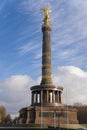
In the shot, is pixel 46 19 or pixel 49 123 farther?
pixel 46 19

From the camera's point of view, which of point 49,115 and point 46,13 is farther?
point 46,13

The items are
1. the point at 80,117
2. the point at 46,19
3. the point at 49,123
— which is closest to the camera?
the point at 49,123

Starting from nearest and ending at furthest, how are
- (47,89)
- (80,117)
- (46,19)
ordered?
(47,89) → (46,19) → (80,117)

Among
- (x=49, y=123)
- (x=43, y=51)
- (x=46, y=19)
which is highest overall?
(x=46, y=19)

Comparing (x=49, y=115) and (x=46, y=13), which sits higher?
(x=46, y=13)

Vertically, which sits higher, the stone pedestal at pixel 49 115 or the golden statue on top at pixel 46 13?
the golden statue on top at pixel 46 13

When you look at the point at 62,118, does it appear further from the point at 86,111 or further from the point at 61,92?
the point at 86,111

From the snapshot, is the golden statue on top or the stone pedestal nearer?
the stone pedestal

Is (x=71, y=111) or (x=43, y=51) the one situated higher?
(x=43, y=51)

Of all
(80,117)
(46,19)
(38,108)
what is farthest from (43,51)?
(80,117)

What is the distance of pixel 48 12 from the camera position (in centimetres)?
7300

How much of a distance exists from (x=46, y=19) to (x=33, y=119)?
24.1 metres

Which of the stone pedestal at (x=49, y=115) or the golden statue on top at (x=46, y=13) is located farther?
the golden statue on top at (x=46, y=13)

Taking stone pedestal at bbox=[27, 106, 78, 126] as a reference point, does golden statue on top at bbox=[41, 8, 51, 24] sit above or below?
above
